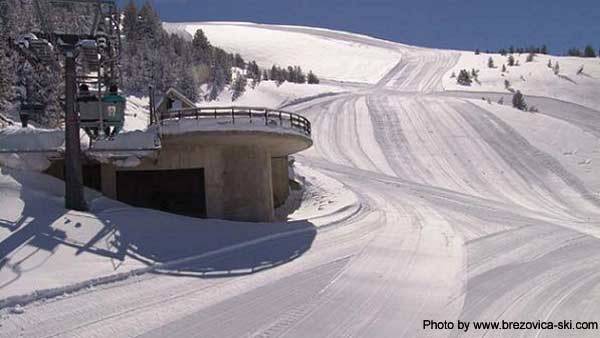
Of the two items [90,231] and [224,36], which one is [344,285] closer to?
[90,231]

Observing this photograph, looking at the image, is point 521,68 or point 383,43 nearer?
point 521,68

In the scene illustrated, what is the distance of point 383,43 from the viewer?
427ft

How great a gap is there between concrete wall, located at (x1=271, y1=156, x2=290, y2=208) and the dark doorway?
5.52 meters

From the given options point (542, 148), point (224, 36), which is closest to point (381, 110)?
point (542, 148)

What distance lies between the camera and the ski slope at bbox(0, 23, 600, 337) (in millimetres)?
8227

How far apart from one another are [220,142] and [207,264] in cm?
667

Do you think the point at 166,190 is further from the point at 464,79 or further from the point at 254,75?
the point at 464,79

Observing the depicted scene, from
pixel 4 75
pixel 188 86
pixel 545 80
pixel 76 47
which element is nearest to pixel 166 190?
pixel 76 47

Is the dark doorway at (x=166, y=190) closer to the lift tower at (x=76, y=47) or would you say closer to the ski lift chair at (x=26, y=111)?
the lift tower at (x=76, y=47)

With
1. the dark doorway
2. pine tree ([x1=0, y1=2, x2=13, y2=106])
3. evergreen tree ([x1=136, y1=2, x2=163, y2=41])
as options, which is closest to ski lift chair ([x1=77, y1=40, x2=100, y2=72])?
the dark doorway

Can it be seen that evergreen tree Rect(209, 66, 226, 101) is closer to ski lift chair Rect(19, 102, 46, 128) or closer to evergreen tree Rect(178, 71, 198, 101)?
evergreen tree Rect(178, 71, 198, 101)

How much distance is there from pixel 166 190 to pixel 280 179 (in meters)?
6.57

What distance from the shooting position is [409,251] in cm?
1373

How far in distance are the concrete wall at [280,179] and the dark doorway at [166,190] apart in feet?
18.1
